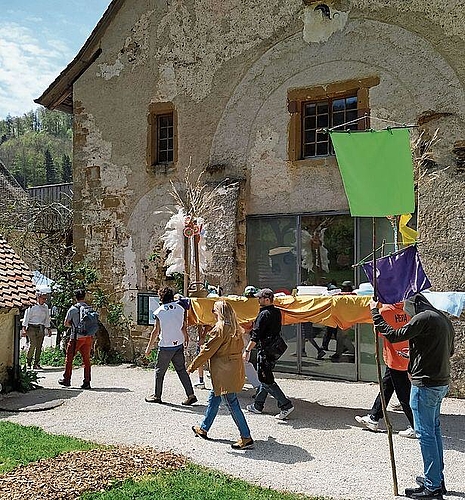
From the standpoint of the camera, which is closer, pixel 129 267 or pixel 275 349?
pixel 275 349

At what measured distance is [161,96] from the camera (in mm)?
13805

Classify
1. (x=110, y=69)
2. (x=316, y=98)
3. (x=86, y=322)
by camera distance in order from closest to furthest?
1. (x=86, y=322)
2. (x=316, y=98)
3. (x=110, y=69)

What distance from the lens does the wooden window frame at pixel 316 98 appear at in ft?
37.4

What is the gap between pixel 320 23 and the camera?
11828 millimetres

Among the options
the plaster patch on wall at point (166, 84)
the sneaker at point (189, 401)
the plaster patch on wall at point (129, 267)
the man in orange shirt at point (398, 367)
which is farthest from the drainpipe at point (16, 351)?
the plaster patch on wall at point (166, 84)

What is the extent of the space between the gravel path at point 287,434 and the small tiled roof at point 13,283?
5.06 ft

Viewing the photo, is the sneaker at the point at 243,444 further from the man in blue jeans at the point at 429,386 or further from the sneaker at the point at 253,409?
the man in blue jeans at the point at 429,386

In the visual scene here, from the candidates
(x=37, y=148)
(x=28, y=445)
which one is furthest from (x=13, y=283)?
(x=37, y=148)

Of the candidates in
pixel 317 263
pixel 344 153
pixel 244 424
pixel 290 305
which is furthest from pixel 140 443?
pixel 317 263

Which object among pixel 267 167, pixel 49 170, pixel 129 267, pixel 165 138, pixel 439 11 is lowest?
pixel 129 267

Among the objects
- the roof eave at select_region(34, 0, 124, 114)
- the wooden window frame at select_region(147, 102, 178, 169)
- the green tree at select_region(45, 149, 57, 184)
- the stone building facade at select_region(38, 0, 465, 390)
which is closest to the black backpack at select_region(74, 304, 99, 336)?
the stone building facade at select_region(38, 0, 465, 390)

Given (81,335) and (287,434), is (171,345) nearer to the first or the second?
(81,335)

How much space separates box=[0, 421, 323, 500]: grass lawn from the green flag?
2710 mm

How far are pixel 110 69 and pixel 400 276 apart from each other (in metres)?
9.99
